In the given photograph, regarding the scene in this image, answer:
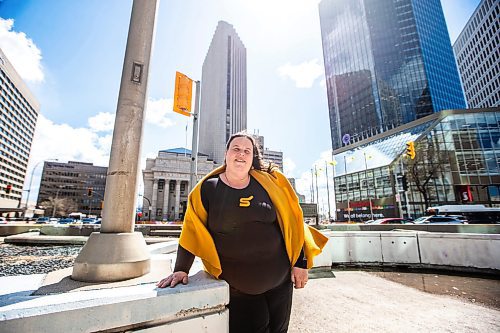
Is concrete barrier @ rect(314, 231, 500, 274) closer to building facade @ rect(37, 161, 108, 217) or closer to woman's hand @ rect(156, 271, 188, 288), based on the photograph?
woman's hand @ rect(156, 271, 188, 288)

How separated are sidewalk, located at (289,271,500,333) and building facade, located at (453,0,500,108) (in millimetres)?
94921

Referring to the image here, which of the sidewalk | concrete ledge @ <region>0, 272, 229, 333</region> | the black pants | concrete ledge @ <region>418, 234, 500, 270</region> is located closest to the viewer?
concrete ledge @ <region>0, 272, 229, 333</region>

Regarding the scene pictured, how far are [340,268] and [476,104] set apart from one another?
104969mm

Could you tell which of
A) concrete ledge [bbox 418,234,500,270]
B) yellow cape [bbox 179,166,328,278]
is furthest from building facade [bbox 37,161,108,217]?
yellow cape [bbox 179,166,328,278]

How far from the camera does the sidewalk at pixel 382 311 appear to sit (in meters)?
3.21

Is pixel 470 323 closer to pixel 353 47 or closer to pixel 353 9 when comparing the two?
pixel 353 47

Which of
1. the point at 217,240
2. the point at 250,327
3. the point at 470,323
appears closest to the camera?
the point at 250,327

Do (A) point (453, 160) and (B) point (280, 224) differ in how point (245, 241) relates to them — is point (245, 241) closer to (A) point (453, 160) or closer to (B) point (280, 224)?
(B) point (280, 224)

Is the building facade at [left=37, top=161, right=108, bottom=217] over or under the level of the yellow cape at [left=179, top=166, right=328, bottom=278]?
over

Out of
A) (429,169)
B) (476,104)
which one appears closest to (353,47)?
(476,104)

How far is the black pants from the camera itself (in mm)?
1669

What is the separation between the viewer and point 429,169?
3331 centimetres

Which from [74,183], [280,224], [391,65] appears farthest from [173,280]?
[74,183]

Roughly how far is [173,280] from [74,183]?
443 ft
